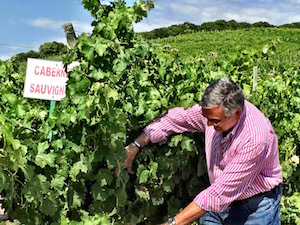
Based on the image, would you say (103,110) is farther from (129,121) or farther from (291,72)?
(291,72)

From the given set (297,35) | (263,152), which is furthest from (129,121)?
(297,35)

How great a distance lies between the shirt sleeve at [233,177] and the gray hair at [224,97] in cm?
23

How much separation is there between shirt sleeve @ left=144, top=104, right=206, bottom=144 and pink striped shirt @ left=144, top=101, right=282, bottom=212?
165 millimetres

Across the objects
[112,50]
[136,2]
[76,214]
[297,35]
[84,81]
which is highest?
[297,35]

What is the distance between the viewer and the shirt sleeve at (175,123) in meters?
3.18

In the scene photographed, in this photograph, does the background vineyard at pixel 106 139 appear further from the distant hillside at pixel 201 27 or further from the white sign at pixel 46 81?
the distant hillside at pixel 201 27

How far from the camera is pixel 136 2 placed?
320 centimetres

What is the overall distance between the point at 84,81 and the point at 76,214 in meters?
0.87

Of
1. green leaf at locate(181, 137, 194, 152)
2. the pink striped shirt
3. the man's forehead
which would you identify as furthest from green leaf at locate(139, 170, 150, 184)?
the man's forehead

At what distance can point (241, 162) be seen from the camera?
2.65 m

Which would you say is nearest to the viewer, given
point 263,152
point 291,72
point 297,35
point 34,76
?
point 263,152

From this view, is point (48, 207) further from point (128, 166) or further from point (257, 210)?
point (257, 210)

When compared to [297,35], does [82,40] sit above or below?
below

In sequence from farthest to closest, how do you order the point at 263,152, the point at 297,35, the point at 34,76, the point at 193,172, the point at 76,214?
the point at 297,35 < the point at 34,76 < the point at 193,172 < the point at 76,214 < the point at 263,152
